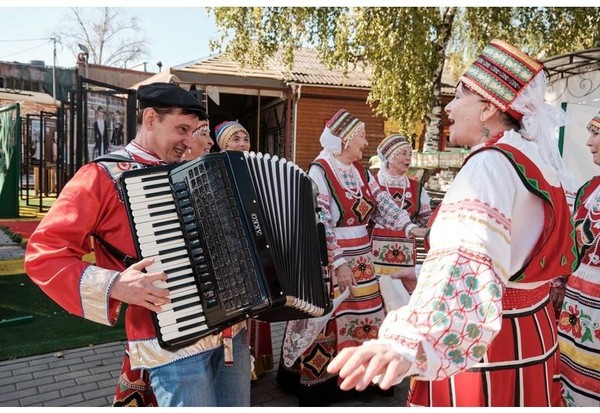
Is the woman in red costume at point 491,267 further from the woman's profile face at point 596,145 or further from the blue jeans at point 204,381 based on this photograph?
the woman's profile face at point 596,145

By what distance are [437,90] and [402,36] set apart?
1.80 metres

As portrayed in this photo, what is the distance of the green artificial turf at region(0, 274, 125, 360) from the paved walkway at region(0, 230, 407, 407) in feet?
0.65

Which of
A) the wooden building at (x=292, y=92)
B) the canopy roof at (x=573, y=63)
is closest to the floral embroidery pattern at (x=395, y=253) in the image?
the canopy roof at (x=573, y=63)

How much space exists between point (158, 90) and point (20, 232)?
944 cm

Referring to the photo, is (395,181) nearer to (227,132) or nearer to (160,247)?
(227,132)

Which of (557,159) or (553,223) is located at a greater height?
(557,159)

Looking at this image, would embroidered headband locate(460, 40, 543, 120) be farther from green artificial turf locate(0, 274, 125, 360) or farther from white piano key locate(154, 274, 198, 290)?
green artificial turf locate(0, 274, 125, 360)

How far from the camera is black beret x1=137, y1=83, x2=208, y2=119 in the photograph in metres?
2.06

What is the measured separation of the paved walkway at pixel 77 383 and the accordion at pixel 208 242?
2079mm

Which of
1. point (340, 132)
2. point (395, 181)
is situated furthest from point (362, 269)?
point (395, 181)

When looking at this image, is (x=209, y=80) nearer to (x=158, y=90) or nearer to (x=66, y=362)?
(x=66, y=362)

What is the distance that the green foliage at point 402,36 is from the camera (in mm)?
10523

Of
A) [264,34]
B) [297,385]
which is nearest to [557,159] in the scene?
[297,385]

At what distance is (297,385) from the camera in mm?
Result: 3746
